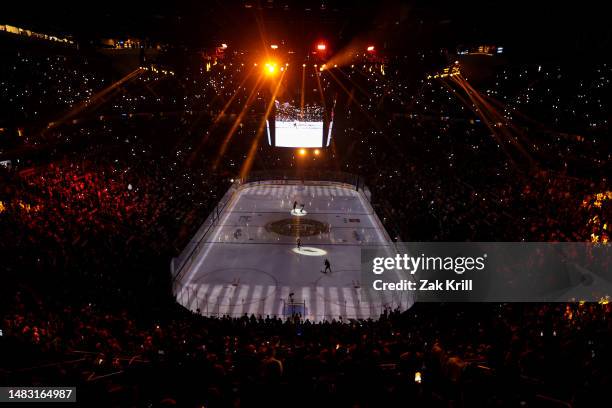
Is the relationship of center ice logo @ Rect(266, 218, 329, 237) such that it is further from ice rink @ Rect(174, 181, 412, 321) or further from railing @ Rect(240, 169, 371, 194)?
railing @ Rect(240, 169, 371, 194)

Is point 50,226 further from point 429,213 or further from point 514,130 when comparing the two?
point 514,130

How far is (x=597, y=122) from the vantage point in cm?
1886

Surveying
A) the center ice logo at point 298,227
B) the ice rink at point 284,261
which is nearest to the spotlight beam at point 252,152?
the ice rink at point 284,261

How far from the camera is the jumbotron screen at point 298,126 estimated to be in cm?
2702

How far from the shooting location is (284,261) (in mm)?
17797

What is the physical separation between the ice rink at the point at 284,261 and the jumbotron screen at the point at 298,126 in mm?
3816

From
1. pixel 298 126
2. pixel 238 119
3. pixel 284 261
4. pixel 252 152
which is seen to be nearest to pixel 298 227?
pixel 284 261

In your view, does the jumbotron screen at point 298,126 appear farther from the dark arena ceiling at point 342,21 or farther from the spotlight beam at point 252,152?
the dark arena ceiling at point 342,21

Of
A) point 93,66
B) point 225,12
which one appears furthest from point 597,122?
point 93,66

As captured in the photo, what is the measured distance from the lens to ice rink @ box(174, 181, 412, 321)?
14.2 meters

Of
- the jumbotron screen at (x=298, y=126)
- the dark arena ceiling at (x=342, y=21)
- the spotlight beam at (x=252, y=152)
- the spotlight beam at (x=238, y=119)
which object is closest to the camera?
the dark arena ceiling at (x=342, y=21)

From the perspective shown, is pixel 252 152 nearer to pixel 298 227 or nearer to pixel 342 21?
pixel 298 227

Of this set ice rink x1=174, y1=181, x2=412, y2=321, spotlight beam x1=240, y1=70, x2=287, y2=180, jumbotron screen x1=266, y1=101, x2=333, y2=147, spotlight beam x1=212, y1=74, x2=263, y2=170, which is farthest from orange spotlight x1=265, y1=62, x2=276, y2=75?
spotlight beam x1=212, y1=74, x2=263, y2=170

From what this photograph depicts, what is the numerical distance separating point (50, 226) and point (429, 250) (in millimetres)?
12991
